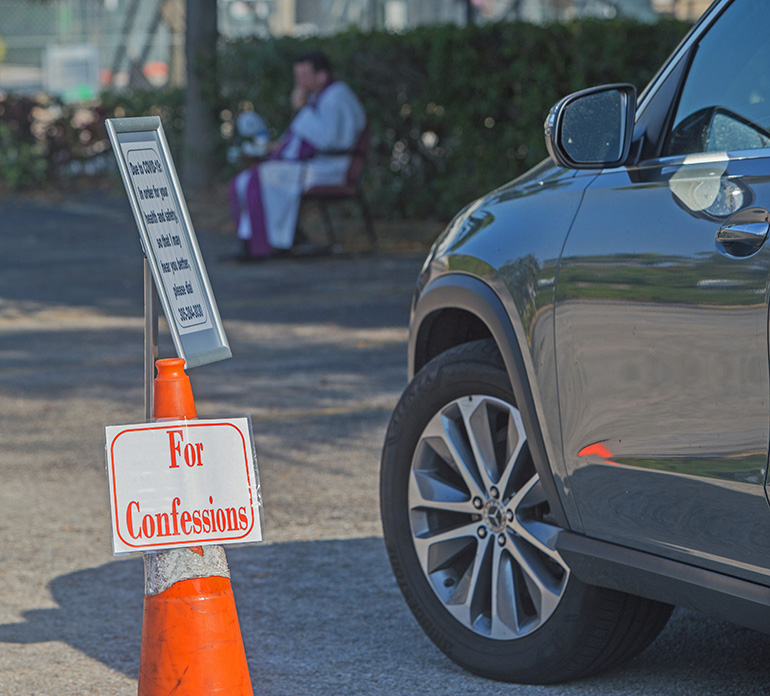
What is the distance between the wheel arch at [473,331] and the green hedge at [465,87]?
8.70 m

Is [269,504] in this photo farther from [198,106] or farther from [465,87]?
[198,106]

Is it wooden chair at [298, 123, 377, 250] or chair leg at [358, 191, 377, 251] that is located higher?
wooden chair at [298, 123, 377, 250]

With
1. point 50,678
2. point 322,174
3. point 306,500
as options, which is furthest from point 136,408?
point 322,174

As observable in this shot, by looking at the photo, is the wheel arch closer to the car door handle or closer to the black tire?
the black tire

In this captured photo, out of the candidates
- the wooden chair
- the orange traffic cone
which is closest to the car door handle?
the orange traffic cone

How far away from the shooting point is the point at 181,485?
267cm

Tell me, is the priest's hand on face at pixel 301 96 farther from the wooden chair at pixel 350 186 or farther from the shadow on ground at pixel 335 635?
the shadow on ground at pixel 335 635

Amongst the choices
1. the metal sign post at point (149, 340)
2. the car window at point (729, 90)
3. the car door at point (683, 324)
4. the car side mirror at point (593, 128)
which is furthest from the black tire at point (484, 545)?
the metal sign post at point (149, 340)

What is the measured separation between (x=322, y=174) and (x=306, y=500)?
7195mm

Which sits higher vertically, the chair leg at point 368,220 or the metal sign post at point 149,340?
the metal sign post at point 149,340

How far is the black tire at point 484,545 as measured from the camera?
3166 mm

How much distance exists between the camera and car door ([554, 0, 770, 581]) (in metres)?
2.61

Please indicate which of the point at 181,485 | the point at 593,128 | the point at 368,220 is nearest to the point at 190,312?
the point at 181,485

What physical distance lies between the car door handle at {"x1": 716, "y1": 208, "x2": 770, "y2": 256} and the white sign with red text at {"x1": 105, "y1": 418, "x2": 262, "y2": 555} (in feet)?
3.42
